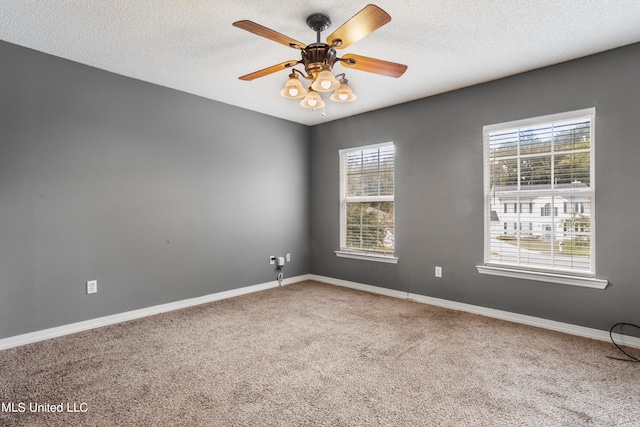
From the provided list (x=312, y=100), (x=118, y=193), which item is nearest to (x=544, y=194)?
(x=312, y=100)

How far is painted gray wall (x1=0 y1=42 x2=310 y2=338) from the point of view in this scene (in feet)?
9.10

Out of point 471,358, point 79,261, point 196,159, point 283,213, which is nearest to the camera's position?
point 471,358

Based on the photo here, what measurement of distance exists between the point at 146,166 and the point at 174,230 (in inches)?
30.3

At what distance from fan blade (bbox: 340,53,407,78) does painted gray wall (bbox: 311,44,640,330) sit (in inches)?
67.2

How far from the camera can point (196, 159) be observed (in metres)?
3.95

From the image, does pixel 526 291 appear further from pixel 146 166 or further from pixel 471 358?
pixel 146 166

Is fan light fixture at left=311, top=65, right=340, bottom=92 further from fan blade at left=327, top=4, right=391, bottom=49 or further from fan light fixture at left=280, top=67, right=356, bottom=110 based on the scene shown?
fan blade at left=327, top=4, right=391, bottom=49

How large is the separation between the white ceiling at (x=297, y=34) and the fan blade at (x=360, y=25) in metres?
0.33

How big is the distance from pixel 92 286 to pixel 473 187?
4073mm

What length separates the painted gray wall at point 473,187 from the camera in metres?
2.77

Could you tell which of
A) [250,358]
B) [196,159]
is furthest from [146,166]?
[250,358]

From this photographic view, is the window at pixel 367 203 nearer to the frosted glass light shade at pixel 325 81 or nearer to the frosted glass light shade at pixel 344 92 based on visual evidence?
the frosted glass light shade at pixel 344 92

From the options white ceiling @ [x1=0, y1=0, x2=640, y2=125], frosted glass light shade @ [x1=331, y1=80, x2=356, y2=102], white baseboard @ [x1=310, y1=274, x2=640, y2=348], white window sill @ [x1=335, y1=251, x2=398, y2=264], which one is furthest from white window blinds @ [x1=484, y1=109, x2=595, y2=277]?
frosted glass light shade @ [x1=331, y1=80, x2=356, y2=102]

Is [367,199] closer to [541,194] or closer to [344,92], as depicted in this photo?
[541,194]
